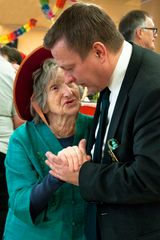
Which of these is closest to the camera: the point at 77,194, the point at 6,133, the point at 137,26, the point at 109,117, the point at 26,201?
the point at 109,117

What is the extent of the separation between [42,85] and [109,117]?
1.42 feet

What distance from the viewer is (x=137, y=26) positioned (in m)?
2.46

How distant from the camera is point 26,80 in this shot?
142 centimetres

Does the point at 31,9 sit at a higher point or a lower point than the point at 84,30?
lower

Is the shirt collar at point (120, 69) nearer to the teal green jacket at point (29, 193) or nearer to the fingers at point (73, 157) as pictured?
the fingers at point (73, 157)

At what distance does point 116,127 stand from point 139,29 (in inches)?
65.0

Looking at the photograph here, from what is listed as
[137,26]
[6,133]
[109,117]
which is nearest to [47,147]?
[109,117]

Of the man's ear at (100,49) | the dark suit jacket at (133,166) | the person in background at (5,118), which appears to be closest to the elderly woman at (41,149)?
the dark suit jacket at (133,166)

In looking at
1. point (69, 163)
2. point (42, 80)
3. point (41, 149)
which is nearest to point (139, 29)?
point (42, 80)

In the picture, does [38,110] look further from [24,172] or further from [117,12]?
[117,12]

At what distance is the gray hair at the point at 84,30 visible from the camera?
1.00m

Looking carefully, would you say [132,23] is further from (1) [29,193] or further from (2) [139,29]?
(1) [29,193]

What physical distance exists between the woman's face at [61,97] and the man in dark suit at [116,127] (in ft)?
0.89

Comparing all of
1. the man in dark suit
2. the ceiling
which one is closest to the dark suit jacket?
the man in dark suit
